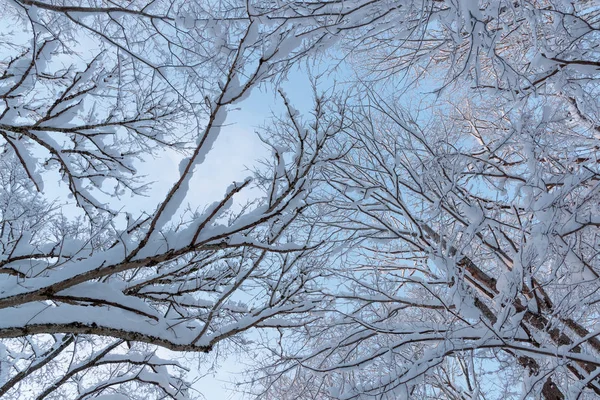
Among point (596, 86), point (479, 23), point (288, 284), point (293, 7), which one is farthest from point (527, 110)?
point (288, 284)

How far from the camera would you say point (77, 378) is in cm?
421

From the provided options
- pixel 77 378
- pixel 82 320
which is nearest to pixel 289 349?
pixel 77 378

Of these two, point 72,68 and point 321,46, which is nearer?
point 321,46

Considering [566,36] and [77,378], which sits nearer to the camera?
[566,36]

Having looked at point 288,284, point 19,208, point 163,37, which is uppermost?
point 19,208

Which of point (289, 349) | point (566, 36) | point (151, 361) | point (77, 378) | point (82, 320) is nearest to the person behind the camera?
point (82, 320)

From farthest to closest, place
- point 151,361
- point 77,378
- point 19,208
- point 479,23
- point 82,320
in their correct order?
point 19,208 → point 77,378 → point 151,361 → point 479,23 → point 82,320

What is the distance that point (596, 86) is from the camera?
3.88 m

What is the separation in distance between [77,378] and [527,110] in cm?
536

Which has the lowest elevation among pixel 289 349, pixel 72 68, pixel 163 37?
pixel 289 349

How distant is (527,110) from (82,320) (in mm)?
4140

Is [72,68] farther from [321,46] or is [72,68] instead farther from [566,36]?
Result: [566,36]

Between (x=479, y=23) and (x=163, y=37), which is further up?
(x=163, y=37)

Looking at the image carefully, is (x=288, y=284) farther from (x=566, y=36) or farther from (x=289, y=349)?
(x=566, y=36)
